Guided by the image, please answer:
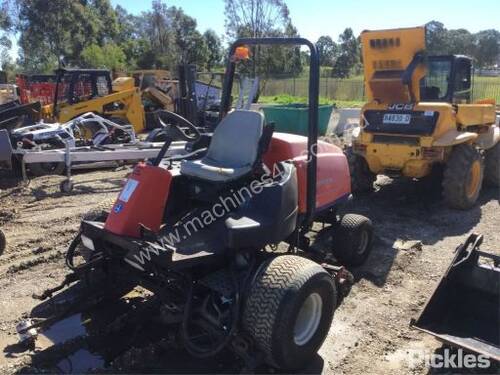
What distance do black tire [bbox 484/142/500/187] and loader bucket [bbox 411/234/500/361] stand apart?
4.50 meters

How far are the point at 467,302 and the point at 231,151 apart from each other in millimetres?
2069

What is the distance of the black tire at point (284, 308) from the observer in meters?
2.81

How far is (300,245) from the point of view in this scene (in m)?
4.18

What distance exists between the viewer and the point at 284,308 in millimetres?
2824

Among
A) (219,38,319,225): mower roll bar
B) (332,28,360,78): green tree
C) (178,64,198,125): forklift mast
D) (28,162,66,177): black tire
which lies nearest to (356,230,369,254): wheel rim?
(219,38,319,225): mower roll bar

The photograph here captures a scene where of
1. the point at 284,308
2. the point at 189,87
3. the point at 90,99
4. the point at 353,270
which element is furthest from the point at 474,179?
the point at 90,99

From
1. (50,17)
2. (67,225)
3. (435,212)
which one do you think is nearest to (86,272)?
(67,225)

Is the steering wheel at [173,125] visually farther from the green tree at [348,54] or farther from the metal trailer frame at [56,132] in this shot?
the green tree at [348,54]

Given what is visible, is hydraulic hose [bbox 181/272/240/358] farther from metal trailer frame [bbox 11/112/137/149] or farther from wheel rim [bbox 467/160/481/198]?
metal trailer frame [bbox 11/112/137/149]

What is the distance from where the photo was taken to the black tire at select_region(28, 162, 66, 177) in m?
8.42

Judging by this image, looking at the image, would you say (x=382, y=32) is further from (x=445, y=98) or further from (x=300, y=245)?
(x=300, y=245)

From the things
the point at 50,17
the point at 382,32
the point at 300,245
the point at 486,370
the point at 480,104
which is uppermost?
the point at 50,17

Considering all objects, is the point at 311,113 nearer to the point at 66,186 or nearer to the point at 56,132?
the point at 66,186

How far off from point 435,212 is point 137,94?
8.25m
